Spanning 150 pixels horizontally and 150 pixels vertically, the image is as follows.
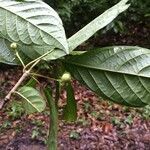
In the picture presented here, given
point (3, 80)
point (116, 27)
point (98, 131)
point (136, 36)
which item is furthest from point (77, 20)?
point (98, 131)

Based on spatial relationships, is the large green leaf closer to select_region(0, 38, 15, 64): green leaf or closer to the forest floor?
select_region(0, 38, 15, 64): green leaf

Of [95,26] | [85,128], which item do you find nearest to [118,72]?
[95,26]

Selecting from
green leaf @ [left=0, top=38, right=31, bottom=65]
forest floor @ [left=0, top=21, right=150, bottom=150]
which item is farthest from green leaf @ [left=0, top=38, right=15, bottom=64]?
forest floor @ [left=0, top=21, right=150, bottom=150]

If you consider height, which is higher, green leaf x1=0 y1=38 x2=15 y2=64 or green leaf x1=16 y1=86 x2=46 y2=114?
Answer: green leaf x1=0 y1=38 x2=15 y2=64

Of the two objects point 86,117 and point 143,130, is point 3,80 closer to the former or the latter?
point 86,117

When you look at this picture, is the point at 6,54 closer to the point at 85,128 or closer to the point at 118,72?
the point at 118,72

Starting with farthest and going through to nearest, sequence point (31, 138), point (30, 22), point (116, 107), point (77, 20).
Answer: point (77, 20) → point (116, 107) → point (31, 138) → point (30, 22)
